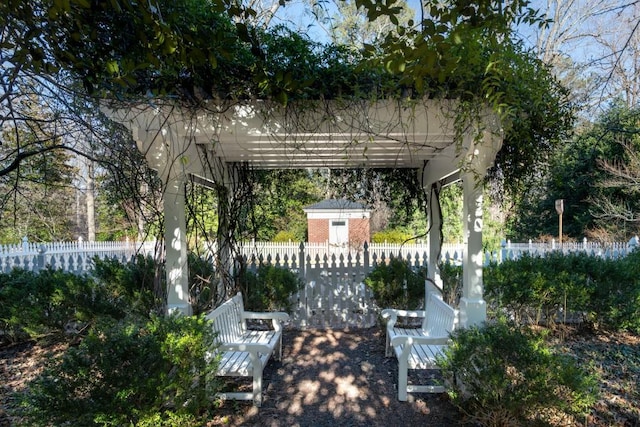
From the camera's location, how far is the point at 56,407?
2066 mm

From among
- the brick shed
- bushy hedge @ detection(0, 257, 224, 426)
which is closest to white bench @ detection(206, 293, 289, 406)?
bushy hedge @ detection(0, 257, 224, 426)

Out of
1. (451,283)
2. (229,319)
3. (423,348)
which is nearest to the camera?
(423,348)

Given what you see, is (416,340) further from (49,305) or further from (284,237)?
(284,237)

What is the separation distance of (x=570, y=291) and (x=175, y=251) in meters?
4.88

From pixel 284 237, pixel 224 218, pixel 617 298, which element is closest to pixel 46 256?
pixel 224 218

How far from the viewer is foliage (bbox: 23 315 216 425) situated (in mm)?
2086

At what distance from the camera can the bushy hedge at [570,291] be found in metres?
4.94

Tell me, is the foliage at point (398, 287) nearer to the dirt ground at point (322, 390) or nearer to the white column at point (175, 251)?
the dirt ground at point (322, 390)

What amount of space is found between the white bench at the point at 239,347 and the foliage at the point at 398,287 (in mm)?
1777

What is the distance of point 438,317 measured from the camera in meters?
3.91

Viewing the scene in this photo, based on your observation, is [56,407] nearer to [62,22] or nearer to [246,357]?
[246,357]

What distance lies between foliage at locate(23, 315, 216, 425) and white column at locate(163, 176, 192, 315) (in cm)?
43

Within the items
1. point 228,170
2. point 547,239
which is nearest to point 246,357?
point 228,170

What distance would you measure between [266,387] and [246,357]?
0.37 meters
